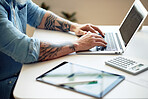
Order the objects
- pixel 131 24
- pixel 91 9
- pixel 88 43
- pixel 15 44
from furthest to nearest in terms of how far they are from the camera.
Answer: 1. pixel 91 9
2. pixel 131 24
3. pixel 88 43
4. pixel 15 44

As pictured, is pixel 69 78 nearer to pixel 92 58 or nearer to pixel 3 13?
pixel 92 58

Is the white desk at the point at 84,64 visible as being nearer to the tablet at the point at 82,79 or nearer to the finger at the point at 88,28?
the tablet at the point at 82,79

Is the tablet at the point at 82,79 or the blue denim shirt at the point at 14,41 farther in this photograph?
the blue denim shirt at the point at 14,41

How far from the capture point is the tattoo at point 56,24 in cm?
149

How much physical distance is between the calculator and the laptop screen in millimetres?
187

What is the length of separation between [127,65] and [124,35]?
1.22ft

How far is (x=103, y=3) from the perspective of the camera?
2.78 meters

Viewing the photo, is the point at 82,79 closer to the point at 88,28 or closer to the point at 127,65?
the point at 127,65

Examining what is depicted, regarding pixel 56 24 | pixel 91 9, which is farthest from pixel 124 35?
pixel 91 9

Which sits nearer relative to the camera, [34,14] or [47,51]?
[47,51]

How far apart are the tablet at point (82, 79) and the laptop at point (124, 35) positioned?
0.69 ft

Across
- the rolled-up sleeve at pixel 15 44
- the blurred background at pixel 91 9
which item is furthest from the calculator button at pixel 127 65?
the blurred background at pixel 91 9

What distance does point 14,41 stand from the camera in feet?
3.34

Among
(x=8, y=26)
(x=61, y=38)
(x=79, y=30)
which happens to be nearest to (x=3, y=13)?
(x=8, y=26)
